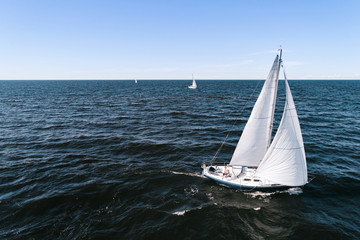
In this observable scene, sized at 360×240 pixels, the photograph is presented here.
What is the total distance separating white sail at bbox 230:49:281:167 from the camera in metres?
16.1

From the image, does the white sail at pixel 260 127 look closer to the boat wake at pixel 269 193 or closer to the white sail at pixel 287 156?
the white sail at pixel 287 156

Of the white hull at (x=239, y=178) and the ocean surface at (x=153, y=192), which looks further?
the white hull at (x=239, y=178)

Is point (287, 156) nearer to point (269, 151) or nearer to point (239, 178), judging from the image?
point (269, 151)

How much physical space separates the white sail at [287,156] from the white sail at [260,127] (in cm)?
111

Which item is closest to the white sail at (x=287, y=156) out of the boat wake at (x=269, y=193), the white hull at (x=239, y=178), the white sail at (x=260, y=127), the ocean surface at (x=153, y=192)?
the white hull at (x=239, y=178)

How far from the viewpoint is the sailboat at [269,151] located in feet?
53.4

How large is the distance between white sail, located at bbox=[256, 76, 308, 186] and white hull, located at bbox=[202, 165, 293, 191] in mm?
833

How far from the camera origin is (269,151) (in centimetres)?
1742

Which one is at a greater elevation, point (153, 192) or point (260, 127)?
point (260, 127)

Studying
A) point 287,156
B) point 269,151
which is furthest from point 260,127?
point 287,156

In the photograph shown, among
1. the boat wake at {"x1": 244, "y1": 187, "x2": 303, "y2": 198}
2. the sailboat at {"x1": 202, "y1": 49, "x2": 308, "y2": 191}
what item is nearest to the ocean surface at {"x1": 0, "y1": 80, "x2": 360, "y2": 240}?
the boat wake at {"x1": 244, "y1": 187, "x2": 303, "y2": 198}

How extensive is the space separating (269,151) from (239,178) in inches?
160

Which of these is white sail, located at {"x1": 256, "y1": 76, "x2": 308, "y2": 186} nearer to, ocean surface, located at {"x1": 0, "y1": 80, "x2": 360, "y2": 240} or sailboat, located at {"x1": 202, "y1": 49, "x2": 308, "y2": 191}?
sailboat, located at {"x1": 202, "y1": 49, "x2": 308, "y2": 191}

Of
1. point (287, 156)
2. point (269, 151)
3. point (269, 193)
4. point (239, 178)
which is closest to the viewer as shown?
point (287, 156)
